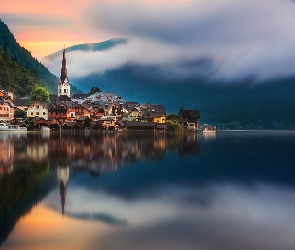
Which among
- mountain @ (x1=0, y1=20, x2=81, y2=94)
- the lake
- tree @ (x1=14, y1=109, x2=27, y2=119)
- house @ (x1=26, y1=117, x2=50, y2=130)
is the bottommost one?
the lake

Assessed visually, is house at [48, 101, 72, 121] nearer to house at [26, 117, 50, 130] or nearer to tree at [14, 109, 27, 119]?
house at [26, 117, 50, 130]

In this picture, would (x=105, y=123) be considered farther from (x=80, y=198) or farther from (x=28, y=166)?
(x=80, y=198)

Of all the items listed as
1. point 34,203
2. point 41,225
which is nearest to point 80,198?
point 34,203

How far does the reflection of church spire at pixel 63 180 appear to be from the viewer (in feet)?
40.0

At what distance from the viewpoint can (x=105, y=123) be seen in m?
69.1

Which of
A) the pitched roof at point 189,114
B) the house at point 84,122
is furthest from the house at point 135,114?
the house at point 84,122

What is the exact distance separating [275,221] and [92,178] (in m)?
8.31

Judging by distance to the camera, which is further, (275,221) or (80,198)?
(80,198)

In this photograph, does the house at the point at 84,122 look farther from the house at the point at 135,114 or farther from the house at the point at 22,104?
the house at the point at 22,104

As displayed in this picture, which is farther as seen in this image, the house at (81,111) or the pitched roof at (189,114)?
the pitched roof at (189,114)

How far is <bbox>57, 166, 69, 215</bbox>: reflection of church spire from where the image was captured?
12200mm

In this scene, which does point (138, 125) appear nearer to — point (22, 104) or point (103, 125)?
point (103, 125)

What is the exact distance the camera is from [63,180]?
15.4 meters

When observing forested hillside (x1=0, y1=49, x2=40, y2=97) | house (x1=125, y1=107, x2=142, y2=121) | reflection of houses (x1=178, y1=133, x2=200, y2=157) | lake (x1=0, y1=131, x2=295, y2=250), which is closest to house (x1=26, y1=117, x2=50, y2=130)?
house (x1=125, y1=107, x2=142, y2=121)
